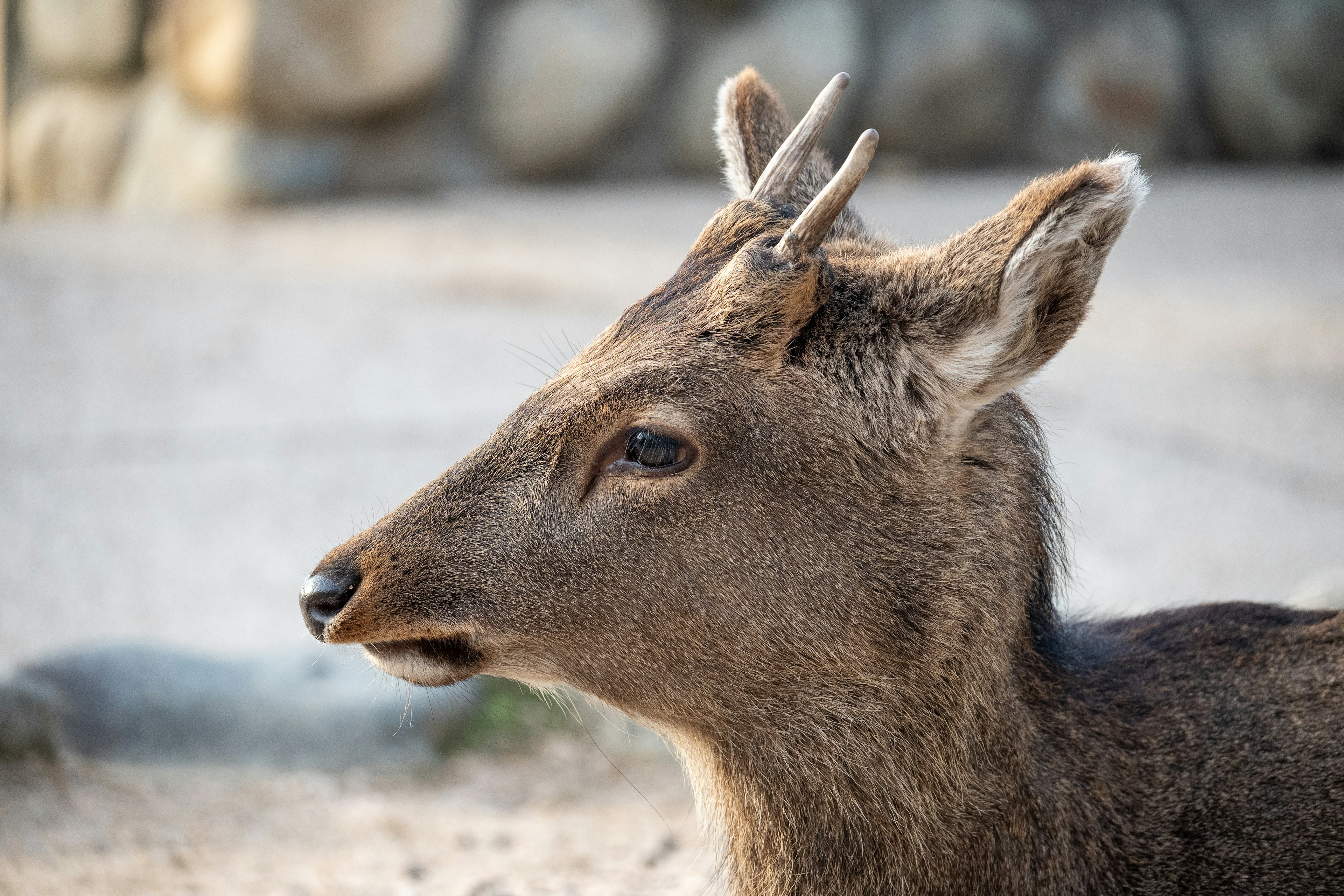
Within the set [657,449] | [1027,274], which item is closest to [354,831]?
[657,449]

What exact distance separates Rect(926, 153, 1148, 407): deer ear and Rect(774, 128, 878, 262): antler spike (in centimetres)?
18

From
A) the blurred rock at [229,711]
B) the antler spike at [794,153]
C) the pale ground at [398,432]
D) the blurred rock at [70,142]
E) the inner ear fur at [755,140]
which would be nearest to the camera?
the antler spike at [794,153]

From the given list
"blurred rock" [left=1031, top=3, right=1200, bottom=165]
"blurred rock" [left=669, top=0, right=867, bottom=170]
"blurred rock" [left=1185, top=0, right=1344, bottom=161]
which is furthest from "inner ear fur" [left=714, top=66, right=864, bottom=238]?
"blurred rock" [left=1185, top=0, right=1344, bottom=161]

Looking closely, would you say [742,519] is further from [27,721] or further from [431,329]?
[431,329]

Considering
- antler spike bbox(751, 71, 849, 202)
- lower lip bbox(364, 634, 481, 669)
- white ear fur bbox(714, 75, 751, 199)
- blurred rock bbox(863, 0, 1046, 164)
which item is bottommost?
lower lip bbox(364, 634, 481, 669)

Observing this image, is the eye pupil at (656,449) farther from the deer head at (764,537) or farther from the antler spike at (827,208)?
the antler spike at (827,208)

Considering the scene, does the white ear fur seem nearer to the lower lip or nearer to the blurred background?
the blurred background

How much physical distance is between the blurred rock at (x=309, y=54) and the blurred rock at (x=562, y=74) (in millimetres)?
598

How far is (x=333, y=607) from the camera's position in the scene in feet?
7.07

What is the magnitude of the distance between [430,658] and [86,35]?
10.4 m

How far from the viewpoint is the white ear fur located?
2568 mm

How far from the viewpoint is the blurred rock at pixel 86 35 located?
34.9ft

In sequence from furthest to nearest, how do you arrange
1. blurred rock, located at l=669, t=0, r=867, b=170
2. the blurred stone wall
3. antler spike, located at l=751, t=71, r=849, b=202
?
blurred rock, located at l=669, t=0, r=867, b=170 → the blurred stone wall → antler spike, located at l=751, t=71, r=849, b=202

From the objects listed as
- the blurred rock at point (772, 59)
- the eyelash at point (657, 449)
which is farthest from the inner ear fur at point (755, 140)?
the blurred rock at point (772, 59)
